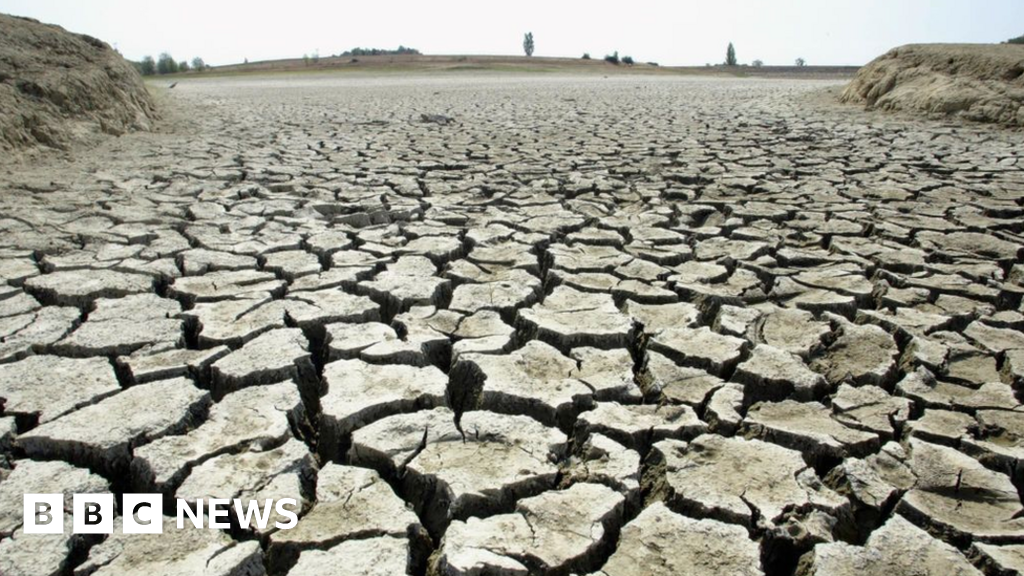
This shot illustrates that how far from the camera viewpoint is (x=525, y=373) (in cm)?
209

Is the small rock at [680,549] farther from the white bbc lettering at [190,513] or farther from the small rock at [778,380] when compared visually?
the white bbc lettering at [190,513]

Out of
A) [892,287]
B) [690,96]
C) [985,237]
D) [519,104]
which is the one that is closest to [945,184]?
[985,237]

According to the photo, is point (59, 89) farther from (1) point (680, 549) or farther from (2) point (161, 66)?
(2) point (161, 66)

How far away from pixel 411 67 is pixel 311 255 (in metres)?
28.9

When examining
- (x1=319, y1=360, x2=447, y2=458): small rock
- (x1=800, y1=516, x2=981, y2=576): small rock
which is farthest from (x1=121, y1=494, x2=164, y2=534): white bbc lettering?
(x1=800, y1=516, x2=981, y2=576): small rock

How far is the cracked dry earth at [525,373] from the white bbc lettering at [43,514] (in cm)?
2

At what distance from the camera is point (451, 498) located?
5.06ft

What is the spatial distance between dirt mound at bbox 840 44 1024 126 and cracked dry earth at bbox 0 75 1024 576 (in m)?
4.10

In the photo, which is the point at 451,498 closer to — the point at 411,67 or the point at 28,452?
the point at 28,452

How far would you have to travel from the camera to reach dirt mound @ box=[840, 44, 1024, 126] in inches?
297

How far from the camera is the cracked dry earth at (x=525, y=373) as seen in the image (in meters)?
1.44

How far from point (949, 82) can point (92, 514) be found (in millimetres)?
9603

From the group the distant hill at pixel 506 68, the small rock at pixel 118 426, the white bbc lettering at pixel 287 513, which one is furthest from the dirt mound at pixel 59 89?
the distant hill at pixel 506 68

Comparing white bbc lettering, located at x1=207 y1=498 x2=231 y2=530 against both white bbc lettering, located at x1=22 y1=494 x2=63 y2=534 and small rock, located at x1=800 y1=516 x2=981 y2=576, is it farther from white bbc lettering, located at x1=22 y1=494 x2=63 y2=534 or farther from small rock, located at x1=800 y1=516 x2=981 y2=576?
small rock, located at x1=800 y1=516 x2=981 y2=576
